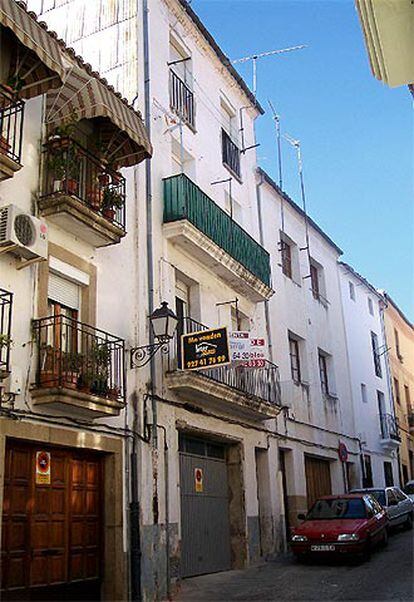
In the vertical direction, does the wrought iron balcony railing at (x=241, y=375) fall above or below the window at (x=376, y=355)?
below

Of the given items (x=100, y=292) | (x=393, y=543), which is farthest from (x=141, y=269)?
(x=393, y=543)

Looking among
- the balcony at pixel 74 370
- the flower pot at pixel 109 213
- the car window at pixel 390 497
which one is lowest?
the car window at pixel 390 497

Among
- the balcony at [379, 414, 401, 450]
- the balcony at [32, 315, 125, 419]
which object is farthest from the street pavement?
the balcony at [379, 414, 401, 450]

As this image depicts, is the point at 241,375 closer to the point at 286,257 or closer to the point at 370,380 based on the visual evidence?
the point at 286,257

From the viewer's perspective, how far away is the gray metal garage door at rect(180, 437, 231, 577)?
43.6 feet

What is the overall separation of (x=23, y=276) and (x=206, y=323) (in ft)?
19.4

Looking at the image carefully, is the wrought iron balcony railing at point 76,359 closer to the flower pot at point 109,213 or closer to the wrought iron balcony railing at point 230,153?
the flower pot at point 109,213

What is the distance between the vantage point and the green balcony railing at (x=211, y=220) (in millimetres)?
13898

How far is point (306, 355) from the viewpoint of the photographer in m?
20.9

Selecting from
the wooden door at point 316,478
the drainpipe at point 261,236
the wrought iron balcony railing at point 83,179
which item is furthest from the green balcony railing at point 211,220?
the wooden door at point 316,478

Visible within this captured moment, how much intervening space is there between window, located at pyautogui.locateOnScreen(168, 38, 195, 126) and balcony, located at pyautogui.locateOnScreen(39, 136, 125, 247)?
458 cm

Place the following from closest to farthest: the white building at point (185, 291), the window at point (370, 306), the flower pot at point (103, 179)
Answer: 1. the flower pot at point (103, 179)
2. the white building at point (185, 291)
3. the window at point (370, 306)

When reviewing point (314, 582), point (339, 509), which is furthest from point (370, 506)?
point (314, 582)

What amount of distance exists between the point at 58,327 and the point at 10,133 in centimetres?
295
